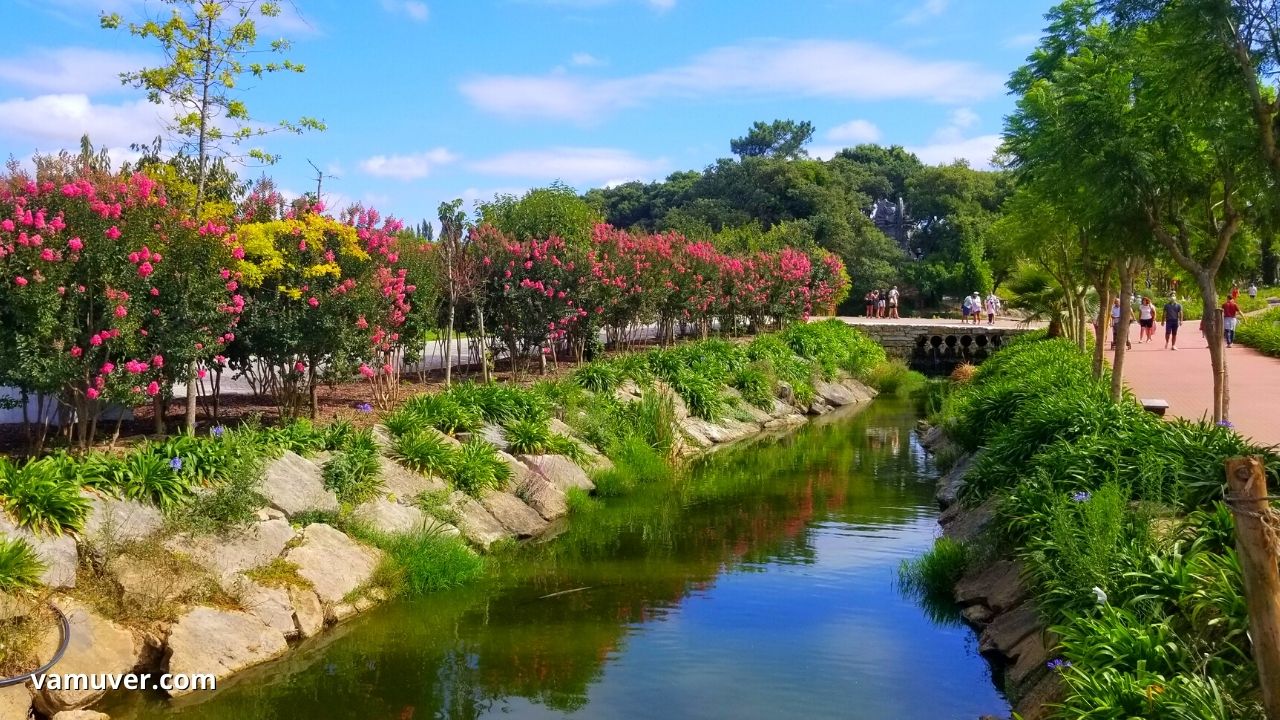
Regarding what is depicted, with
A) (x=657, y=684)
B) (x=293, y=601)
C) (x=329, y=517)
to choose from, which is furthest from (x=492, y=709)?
(x=329, y=517)

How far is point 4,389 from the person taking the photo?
13.0 metres

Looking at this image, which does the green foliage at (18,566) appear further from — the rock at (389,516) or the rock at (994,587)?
the rock at (994,587)

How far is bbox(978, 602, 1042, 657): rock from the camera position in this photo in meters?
8.38

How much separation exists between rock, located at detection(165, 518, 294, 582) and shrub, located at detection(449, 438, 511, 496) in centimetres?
305

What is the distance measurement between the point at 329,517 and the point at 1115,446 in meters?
7.72

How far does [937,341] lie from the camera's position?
41.9m

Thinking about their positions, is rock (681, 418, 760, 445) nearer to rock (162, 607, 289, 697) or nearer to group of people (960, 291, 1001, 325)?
rock (162, 607, 289, 697)

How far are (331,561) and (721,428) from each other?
12.3m

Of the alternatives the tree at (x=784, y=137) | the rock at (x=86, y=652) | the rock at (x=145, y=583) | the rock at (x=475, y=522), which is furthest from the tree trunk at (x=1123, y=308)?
the tree at (x=784, y=137)

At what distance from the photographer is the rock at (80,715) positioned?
275 inches

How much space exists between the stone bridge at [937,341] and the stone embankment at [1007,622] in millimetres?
29624

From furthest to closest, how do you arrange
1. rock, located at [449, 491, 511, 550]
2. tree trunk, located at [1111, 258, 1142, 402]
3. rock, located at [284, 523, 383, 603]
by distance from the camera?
tree trunk, located at [1111, 258, 1142, 402] < rock, located at [449, 491, 511, 550] < rock, located at [284, 523, 383, 603]

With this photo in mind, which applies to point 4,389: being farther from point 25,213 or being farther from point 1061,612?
point 1061,612

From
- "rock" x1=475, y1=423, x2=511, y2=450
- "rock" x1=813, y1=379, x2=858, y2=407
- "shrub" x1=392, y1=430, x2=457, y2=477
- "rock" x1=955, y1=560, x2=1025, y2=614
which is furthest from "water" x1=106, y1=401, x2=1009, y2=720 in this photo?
"rock" x1=813, y1=379, x2=858, y2=407
